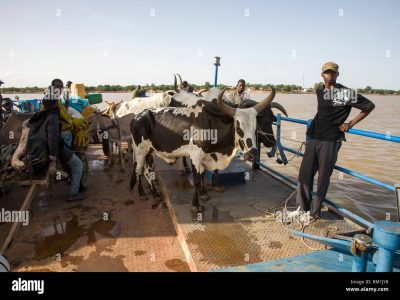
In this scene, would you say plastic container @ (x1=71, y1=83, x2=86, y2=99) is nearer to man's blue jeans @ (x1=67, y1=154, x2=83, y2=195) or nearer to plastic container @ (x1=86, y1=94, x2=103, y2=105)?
plastic container @ (x1=86, y1=94, x2=103, y2=105)

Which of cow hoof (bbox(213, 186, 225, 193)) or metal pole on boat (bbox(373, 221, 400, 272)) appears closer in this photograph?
metal pole on boat (bbox(373, 221, 400, 272))

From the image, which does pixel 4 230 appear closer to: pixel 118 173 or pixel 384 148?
pixel 118 173

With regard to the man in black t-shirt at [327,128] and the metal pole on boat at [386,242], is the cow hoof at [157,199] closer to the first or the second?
the man in black t-shirt at [327,128]

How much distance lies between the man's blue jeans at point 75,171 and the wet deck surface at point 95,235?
0.29 m

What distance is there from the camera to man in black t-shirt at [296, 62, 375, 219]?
3.31 meters

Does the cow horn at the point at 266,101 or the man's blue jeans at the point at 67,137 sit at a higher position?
the cow horn at the point at 266,101

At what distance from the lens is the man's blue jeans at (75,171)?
5156 millimetres

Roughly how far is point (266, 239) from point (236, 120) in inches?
64.2

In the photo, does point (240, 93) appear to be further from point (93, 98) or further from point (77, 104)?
point (93, 98)

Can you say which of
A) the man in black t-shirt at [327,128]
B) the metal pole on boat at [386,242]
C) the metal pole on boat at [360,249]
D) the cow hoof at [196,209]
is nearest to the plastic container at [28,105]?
the cow hoof at [196,209]

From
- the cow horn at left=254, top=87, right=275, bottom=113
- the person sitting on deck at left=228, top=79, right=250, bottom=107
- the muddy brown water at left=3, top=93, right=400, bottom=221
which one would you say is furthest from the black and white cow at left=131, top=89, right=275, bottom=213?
the muddy brown water at left=3, top=93, right=400, bottom=221

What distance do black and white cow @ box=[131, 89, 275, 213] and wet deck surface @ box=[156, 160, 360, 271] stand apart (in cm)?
40

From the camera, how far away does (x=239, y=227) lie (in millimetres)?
3789
